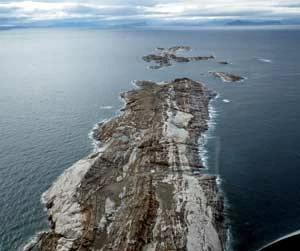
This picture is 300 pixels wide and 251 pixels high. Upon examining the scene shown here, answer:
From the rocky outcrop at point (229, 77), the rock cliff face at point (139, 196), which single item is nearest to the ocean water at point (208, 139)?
the rock cliff face at point (139, 196)

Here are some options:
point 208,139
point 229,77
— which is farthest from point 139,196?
point 229,77

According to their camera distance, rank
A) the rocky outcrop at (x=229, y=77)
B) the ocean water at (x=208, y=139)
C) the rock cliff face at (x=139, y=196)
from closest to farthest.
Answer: the rock cliff face at (x=139, y=196)
the ocean water at (x=208, y=139)
the rocky outcrop at (x=229, y=77)

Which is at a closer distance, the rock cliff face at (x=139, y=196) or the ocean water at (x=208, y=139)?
the rock cliff face at (x=139, y=196)

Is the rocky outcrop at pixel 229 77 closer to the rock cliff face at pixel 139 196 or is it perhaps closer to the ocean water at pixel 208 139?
the ocean water at pixel 208 139

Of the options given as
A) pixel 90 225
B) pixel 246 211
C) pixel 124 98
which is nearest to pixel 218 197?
pixel 246 211

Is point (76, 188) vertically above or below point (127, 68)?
above

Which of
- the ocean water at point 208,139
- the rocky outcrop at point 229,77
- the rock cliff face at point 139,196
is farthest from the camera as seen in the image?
the rocky outcrop at point 229,77

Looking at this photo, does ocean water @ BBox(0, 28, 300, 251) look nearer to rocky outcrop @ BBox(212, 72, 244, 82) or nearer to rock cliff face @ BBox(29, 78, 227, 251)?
rock cliff face @ BBox(29, 78, 227, 251)

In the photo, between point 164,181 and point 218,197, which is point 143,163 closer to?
point 164,181

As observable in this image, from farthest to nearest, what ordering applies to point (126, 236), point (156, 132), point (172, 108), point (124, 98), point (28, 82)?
point (28, 82) → point (124, 98) → point (172, 108) → point (156, 132) → point (126, 236)
